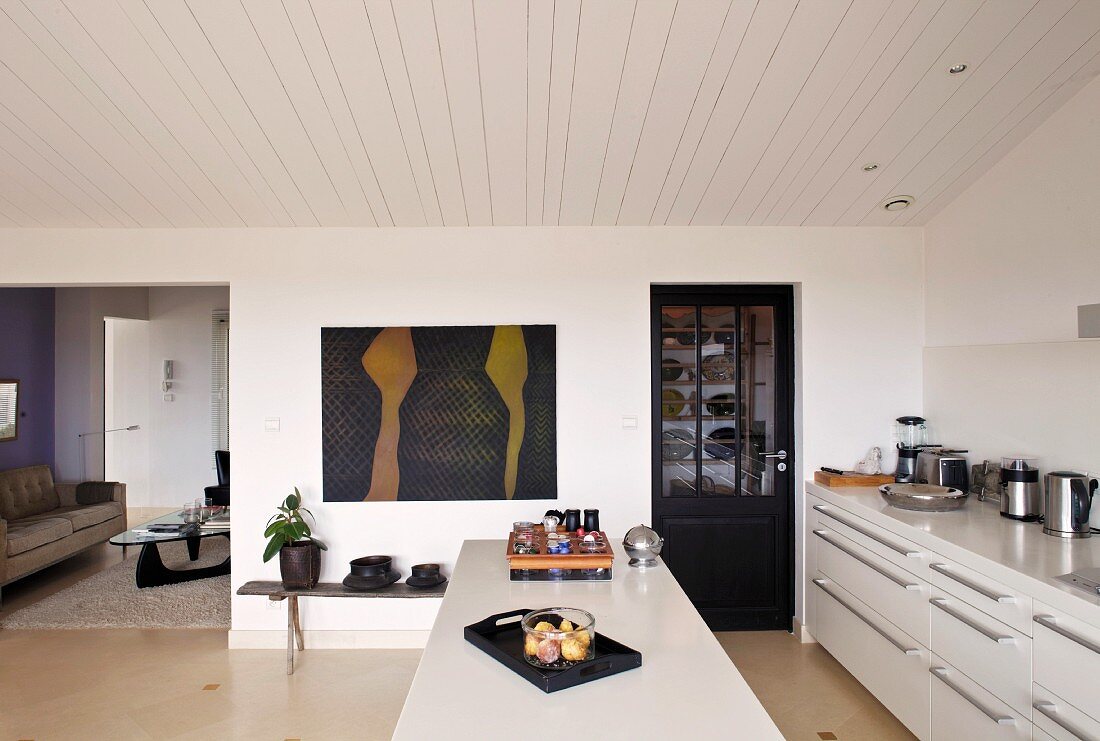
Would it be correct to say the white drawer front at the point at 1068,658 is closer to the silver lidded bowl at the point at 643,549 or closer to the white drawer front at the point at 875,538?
the white drawer front at the point at 875,538

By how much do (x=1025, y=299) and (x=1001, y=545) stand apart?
134cm

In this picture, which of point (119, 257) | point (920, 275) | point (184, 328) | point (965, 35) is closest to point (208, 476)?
point (184, 328)

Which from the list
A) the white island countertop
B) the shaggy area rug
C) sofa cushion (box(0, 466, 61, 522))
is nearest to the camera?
the white island countertop

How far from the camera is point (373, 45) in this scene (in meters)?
2.75

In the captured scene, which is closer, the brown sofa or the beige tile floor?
the beige tile floor

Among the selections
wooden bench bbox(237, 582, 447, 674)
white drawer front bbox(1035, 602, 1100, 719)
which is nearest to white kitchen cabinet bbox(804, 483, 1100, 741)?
white drawer front bbox(1035, 602, 1100, 719)

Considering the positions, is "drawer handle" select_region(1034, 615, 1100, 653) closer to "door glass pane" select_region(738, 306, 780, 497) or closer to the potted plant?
"door glass pane" select_region(738, 306, 780, 497)

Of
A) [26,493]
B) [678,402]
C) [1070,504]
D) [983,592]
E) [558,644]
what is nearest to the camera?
[558,644]

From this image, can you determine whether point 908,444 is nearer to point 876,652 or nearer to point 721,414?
point 721,414

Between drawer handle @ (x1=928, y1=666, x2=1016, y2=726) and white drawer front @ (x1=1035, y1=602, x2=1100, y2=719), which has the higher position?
white drawer front @ (x1=1035, y1=602, x2=1100, y2=719)

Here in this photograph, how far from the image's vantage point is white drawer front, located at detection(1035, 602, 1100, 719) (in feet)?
6.91

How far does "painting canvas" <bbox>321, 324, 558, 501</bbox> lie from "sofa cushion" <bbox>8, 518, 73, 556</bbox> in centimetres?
268

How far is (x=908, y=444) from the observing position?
4.20 metres

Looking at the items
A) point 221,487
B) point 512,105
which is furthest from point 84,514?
point 512,105
